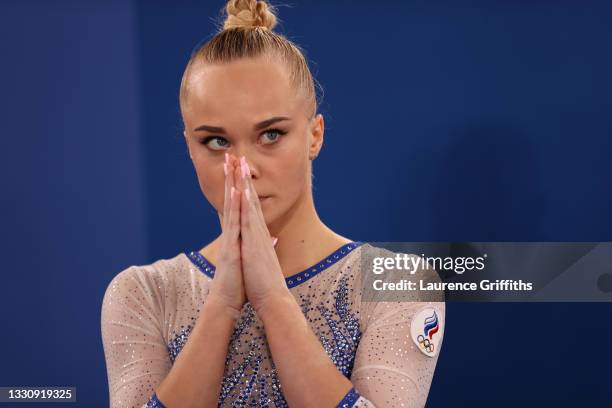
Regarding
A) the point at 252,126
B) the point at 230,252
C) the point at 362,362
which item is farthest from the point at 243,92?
the point at 362,362

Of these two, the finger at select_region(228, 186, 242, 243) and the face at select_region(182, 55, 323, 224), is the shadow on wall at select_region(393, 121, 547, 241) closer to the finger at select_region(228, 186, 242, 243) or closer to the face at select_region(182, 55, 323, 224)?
the face at select_region(182, 55, 323, 224)

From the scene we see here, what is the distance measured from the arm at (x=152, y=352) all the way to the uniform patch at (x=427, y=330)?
0.35 meters

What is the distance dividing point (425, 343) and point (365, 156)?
0.57 meters

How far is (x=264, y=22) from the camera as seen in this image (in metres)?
1.90

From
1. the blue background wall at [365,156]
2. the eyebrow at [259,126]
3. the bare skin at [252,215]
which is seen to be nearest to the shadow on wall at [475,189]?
the blue background wall at [365,156]

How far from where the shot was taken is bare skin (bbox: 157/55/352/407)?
5.45 ft

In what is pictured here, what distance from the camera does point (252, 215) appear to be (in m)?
1.72

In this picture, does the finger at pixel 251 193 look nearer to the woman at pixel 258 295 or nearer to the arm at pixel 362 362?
the woman at pixel 258 295

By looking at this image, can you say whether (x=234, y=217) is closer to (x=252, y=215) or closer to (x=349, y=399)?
(x=252, y=215)

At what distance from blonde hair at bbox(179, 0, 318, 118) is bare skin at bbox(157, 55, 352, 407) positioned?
0.07ft

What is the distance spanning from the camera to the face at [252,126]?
1745 mm

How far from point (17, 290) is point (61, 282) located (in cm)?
12

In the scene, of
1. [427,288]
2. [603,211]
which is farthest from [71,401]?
[603,211]

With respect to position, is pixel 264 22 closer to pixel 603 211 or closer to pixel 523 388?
pixel 603 211
